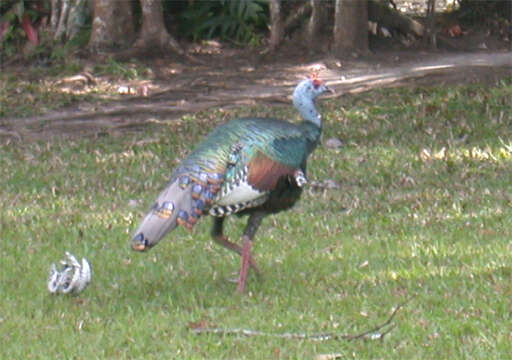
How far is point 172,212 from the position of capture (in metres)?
6.00

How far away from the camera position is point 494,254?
23.5 ft

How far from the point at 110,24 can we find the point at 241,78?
265 centimetres

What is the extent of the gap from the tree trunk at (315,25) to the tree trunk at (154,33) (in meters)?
2.13

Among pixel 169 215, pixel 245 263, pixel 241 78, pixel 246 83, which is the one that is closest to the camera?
pixel 169 215

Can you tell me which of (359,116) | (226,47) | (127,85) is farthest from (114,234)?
(226,47)

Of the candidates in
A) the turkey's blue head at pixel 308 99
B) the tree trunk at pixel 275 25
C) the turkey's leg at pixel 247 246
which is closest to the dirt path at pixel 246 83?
the tree trunk at pixel 275 25

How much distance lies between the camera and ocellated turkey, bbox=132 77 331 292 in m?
6.03

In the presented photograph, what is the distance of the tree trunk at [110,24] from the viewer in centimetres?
1675

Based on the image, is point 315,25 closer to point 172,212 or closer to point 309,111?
point 309,111

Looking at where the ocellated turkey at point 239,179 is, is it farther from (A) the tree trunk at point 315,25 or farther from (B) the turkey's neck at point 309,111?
(A) the tree trunk at point 315,25

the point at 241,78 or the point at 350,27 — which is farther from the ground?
the point at 350,27

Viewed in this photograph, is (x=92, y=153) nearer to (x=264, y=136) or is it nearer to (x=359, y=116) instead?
(x=359, y=116)

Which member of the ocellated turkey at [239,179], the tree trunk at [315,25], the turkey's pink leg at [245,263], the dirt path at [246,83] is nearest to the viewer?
the ocellated turkey at [239,179]

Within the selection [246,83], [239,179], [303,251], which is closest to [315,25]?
[246,83]
